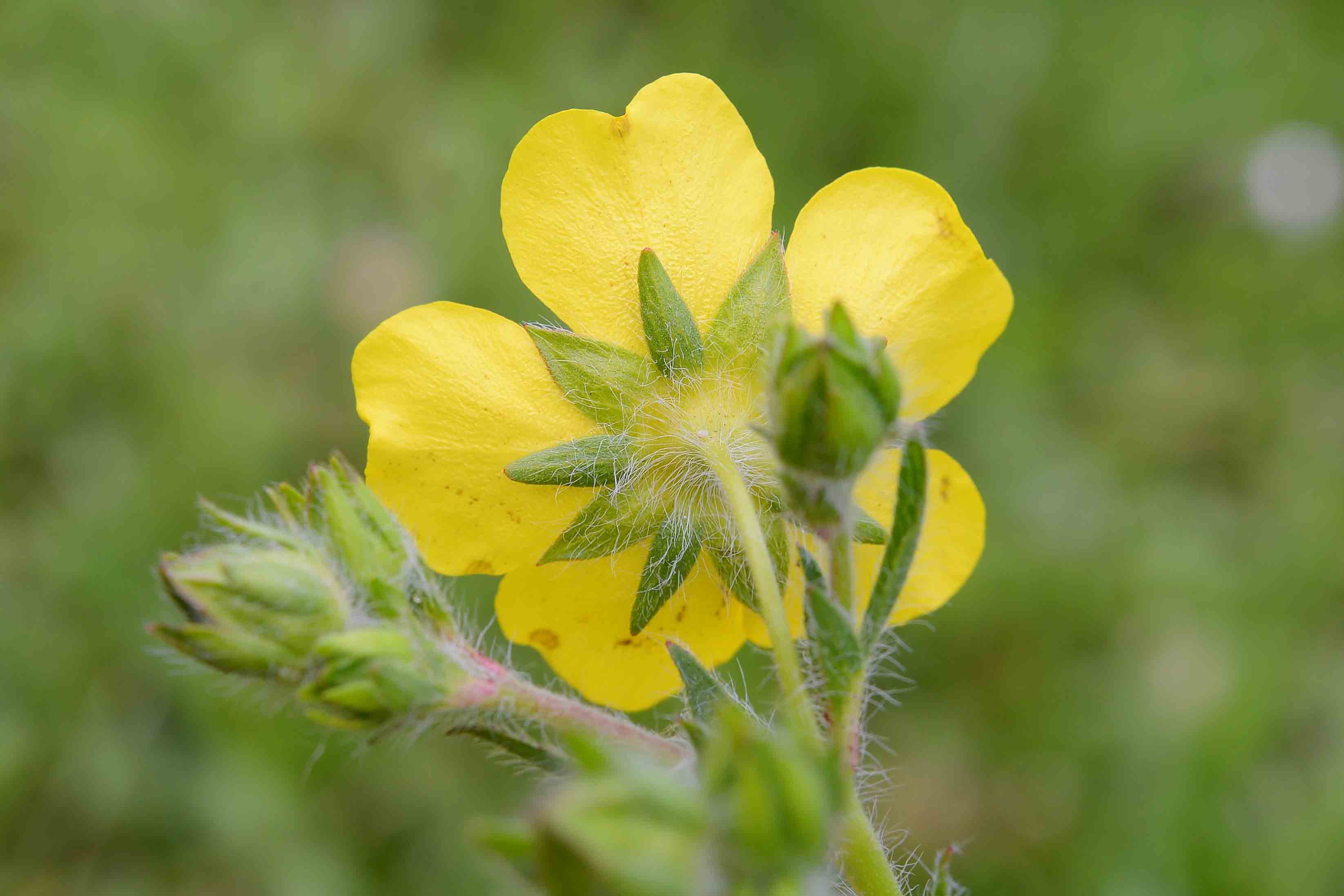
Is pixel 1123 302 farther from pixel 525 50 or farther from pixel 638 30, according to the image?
pixel 525 50

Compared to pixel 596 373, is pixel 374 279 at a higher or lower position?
lower

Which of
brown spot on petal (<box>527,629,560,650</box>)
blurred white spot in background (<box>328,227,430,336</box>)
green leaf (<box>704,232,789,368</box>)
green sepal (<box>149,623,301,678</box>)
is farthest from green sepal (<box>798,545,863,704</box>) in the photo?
blurred white spot in background (<box>328,227,430,336</box>)

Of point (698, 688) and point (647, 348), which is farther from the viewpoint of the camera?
point (647, 348)

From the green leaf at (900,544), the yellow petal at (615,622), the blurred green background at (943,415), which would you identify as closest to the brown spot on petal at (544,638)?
the yellow petal at (615,622)

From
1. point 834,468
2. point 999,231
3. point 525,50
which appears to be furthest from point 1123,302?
point 834,468

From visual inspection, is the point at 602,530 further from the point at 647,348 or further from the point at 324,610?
the point at 324,610

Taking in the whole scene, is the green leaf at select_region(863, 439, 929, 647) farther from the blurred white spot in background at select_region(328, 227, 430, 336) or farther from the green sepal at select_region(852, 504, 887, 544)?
the blurred white spot in background at select_region(328, 227, 430, 336)

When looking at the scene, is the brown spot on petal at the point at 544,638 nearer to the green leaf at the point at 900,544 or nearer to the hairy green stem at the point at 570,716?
the hairy green stem at the point at 570,716

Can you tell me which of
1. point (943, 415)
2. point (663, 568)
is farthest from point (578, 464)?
point (943, 415)
